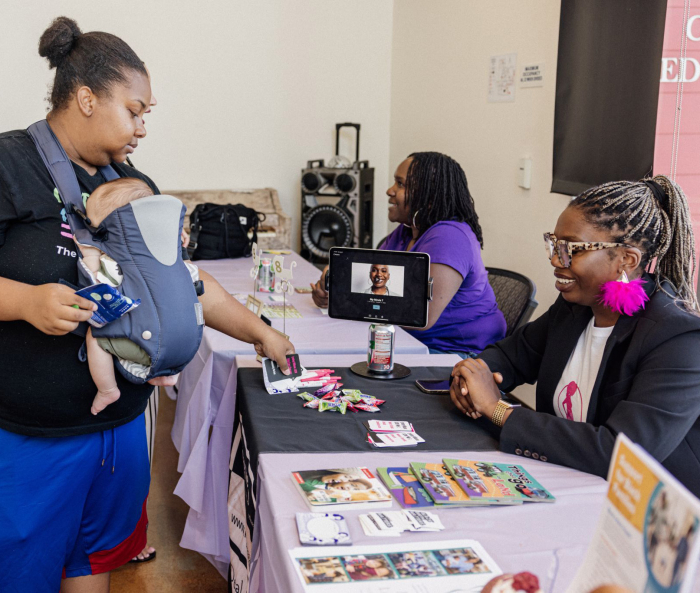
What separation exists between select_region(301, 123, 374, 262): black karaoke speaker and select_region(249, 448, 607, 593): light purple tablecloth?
4.25 m

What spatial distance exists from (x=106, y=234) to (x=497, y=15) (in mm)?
3733

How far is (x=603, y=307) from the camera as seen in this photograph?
1.70 meters

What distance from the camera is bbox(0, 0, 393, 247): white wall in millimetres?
5316

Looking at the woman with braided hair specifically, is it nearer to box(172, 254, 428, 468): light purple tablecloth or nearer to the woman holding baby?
box(172, 254, 428, 468): light purple tablecloth

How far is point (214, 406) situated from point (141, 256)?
904 mm

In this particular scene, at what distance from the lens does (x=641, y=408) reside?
55.8 inches

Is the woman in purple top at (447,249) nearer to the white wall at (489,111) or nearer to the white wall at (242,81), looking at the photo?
the white wall at (489,111)

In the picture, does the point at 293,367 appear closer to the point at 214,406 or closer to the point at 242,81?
the point at 214,406

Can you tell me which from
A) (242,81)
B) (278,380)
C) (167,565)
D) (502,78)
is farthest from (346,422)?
(242,81)

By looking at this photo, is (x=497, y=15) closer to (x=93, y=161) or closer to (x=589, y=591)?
(x=93, y=161)

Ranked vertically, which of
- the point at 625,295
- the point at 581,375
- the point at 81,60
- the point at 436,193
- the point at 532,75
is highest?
the point at 532,75

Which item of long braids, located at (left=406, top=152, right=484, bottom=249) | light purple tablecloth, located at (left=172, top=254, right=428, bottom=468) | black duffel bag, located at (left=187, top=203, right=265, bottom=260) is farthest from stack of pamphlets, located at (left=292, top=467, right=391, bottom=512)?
black duffel bag, located at (left=187, top=203, right=265, bottom=260)

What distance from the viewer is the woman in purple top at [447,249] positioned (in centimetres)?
260

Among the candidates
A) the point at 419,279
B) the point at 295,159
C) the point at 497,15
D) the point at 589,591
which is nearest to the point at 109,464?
the point at 419,279
